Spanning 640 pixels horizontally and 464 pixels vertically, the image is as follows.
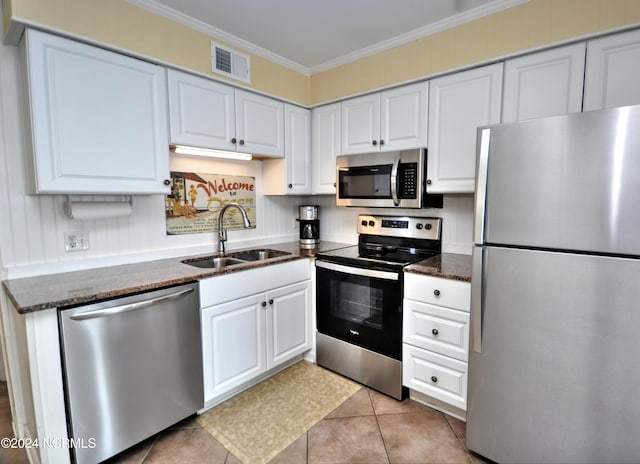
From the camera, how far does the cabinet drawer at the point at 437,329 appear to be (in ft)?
6.09

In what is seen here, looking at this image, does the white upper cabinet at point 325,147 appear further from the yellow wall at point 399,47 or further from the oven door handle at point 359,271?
the oven door handle at point 359,271

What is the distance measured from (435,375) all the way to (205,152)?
212cm

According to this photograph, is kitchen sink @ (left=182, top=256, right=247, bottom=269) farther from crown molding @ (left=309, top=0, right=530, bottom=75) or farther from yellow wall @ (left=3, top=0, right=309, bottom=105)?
crown molding @ (left=309, top=0, right=530, bottom=75)

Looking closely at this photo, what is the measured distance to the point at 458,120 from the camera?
209cm

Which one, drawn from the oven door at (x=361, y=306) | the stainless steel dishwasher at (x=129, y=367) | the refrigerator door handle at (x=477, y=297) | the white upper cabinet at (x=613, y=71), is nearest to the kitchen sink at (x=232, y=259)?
the oven door at (x=361, y=306)

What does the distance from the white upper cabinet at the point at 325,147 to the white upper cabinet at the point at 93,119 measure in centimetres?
131

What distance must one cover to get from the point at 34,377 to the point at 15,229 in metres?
0.83

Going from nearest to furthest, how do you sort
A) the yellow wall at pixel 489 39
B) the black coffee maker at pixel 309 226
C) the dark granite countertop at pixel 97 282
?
the dark granite countertop at pixel 97 282
the yellow wall at pixel 489 39
the black coffee maker at pixel 309 226

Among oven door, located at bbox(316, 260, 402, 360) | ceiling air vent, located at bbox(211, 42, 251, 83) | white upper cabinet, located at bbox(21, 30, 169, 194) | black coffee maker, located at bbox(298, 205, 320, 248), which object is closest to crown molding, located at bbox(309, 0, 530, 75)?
ceiling air vent, located at bbox(211, 42, 251, 83)

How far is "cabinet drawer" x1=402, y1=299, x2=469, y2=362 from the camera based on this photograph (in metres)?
1.86

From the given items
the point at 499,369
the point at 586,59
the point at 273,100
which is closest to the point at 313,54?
the point at 273,100

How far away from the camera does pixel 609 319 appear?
1.25 metres

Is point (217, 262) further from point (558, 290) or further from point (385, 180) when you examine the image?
point (558, 290)

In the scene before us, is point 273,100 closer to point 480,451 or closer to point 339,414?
point 339,414
